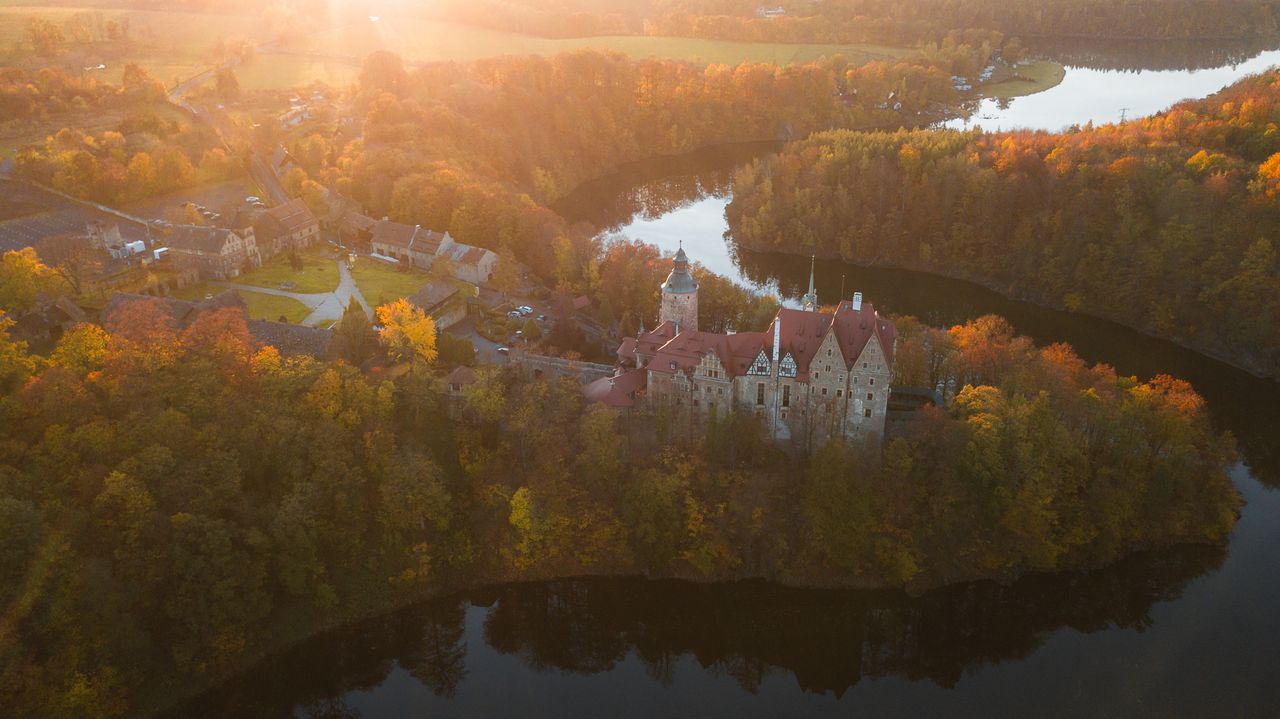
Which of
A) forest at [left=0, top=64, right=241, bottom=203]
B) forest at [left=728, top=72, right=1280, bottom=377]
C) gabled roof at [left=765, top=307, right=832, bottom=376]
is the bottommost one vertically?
forest at [left=728, top=72, right=1280, bottom=377]

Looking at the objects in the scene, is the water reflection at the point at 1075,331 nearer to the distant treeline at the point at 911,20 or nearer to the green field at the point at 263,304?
the green field at the point at 263,304

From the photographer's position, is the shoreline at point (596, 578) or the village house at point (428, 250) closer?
the shoreline at point (596, 578)

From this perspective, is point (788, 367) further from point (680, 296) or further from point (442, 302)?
point (442, 302)

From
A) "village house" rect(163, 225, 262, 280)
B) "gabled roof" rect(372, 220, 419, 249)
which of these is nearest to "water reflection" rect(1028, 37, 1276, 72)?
"gabled roof" rect(372, 220, 419, 249)

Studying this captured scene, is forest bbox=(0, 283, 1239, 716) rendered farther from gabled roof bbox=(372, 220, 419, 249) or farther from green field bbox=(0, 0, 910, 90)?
green field bbox=(0, 0, 910, 90)

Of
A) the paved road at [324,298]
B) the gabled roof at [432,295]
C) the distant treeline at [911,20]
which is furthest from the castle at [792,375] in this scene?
the distant treeline at [911,20]
